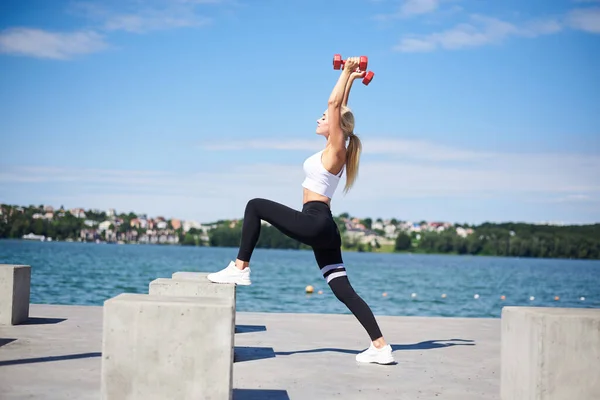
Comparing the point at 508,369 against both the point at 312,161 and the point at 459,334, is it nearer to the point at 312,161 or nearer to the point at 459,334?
the point at 312,161

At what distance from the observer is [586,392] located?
14.7ft

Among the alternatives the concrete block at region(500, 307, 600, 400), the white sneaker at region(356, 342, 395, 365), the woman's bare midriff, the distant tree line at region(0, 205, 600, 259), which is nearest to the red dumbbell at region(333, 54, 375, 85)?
the woman's bare midriff

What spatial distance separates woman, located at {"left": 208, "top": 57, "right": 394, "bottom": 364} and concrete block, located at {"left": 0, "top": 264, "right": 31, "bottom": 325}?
316 cm

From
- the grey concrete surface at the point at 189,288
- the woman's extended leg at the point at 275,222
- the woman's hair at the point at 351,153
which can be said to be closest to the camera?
the woman's extended leg at the point at 275,222

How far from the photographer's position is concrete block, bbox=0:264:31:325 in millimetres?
8578

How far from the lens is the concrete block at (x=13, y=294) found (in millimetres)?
8578

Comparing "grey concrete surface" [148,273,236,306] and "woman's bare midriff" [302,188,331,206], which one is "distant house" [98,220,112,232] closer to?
"grey concrete surface" [148,273,236,306]

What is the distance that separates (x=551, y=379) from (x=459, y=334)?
207 inches

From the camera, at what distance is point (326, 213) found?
648 cm

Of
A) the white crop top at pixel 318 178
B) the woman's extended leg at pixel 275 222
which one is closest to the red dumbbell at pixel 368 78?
the white crop top at pixel 318 178

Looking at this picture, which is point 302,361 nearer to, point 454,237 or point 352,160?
point 352,160

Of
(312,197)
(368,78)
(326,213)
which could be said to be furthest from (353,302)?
(368,78)

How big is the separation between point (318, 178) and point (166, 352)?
2.65m

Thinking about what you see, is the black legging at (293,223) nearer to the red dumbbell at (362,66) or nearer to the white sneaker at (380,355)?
the white sneaker at (380,355)
